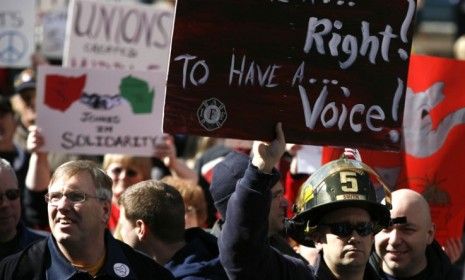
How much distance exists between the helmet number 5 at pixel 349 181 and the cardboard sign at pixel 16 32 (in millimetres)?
4832

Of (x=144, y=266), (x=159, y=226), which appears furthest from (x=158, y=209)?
(x=144, y=266)

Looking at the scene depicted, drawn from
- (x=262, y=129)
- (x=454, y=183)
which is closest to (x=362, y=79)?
(x=262, y=129)

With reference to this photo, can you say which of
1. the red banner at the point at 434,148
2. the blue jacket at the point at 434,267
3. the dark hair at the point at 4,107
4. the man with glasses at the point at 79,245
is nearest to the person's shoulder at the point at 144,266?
the man with glasses at the point at 79,245

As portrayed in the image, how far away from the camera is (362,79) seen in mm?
5480

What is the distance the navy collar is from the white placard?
8.96 feet

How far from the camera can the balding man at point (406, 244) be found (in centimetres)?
645

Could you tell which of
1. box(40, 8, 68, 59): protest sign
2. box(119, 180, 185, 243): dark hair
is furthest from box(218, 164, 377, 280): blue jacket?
box(40, 8, 68, 59): protest sign

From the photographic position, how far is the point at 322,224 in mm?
5484

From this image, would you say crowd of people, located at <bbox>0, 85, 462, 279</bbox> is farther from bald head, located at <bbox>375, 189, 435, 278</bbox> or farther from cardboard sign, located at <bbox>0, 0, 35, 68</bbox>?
cardboard sign, located at <bbox>0, 0, 35, 68</bbox>

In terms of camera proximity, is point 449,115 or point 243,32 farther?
point 449,115

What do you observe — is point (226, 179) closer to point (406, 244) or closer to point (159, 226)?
point (159, 226)

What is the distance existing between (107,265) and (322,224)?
92cm

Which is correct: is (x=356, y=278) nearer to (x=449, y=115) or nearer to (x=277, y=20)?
(x=277, y=20)

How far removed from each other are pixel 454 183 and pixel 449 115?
0.40 m
